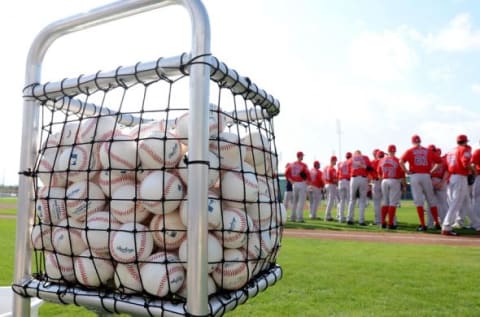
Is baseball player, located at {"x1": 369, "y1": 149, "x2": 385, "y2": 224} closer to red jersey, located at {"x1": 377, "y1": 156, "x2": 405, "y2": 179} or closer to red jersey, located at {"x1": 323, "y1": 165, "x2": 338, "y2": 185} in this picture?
red jersey, located at {"x1": 377, "y1": 156, "x2": 405, "y2": 179}

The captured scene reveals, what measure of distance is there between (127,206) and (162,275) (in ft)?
0.79

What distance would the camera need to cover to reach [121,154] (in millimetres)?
1341

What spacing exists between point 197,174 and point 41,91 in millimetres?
736

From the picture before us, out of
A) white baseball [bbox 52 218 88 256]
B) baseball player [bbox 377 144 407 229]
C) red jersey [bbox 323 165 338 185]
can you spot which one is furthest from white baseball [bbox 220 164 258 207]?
red jersey [bbox 323 165 338 185]

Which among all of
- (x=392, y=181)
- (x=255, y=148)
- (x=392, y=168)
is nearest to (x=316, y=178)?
(x=392, y=168)

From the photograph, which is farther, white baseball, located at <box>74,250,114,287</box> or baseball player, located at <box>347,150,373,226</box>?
baseball player, located at <box>347,150,373,226</box>

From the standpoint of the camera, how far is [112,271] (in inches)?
52.6

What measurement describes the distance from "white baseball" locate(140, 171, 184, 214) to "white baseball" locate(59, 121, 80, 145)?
1.28 feet

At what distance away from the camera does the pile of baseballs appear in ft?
4.15

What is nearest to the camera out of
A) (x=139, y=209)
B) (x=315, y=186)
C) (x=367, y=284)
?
(x=139, y=209)

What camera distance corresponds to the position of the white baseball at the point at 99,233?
4.37ft

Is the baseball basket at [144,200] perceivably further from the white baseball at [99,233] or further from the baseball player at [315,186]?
the baseball player at [315,186]

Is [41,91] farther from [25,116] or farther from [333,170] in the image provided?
[333,170]

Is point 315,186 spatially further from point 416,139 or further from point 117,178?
point 117,178
